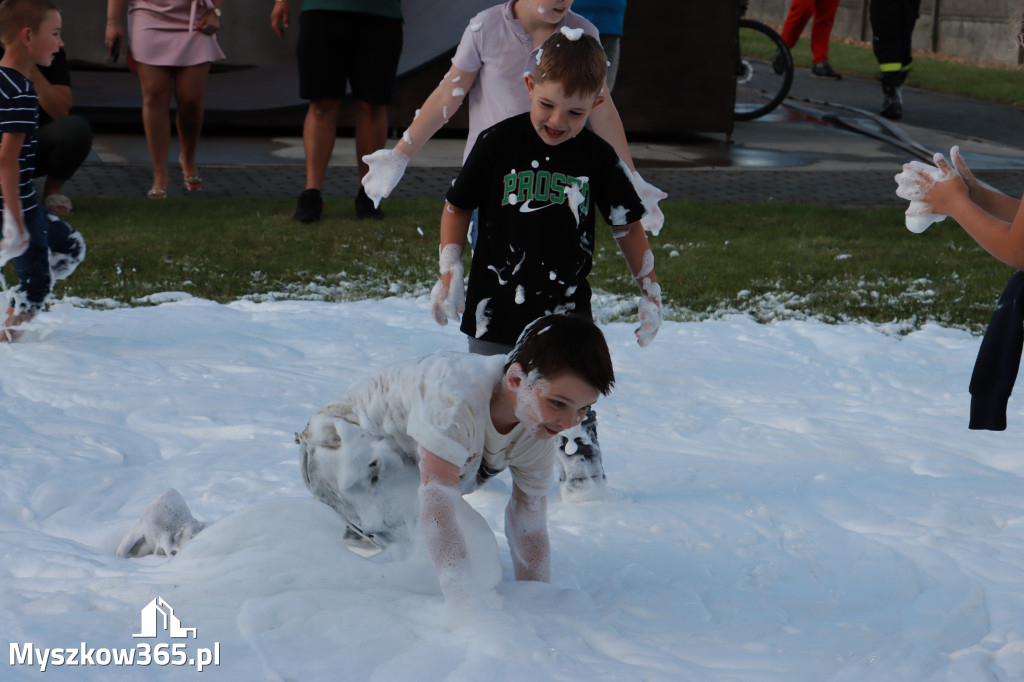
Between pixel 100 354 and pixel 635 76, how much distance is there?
655cm

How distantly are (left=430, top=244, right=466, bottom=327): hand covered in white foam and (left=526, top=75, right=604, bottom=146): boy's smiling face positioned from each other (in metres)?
0.39

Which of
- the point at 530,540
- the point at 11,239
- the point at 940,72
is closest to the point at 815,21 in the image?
the point at 940,72

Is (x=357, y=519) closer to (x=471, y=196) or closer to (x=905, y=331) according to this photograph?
(x=471, y=196)

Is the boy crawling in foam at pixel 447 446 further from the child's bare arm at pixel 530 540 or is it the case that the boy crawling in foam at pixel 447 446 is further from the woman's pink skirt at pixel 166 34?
the woman's pink skirt at pixel 166 34

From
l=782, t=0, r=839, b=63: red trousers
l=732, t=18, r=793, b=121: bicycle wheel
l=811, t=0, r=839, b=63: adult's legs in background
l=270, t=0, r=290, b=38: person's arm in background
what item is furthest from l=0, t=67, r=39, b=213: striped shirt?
l=811, t=0, r=839, b=63: adult's legs in background

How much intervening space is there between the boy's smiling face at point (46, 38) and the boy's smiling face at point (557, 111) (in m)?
2.17

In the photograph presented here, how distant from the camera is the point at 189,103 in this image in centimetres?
675

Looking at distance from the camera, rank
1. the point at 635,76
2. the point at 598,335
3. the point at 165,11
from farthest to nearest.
Answer: the point at 635,76, the point at 165,11, the point at 598,335

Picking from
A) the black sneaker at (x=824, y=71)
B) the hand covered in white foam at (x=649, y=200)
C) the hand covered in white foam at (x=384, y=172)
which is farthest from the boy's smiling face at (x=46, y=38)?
the black sneaker at (x=824, y=71)

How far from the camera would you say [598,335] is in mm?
2133

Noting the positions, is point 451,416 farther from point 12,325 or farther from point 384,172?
point 12,325

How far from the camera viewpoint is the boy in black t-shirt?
9.21ft

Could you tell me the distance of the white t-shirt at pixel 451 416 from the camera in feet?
7.16

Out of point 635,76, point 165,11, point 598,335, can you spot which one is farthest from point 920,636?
point 635,76
